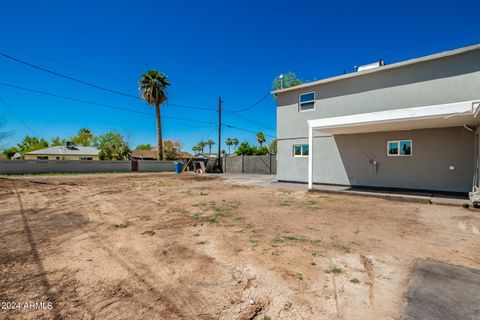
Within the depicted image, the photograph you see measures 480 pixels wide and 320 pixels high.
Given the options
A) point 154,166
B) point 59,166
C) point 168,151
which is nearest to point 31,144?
point 168,151

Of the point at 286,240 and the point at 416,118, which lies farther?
the point at 416,118

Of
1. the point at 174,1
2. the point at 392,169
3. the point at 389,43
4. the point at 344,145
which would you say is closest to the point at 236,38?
the point at 174,1

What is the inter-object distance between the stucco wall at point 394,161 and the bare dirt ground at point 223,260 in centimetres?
308

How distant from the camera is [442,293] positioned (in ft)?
8.34

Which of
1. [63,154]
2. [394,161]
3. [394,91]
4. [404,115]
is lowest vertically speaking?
[394,161]

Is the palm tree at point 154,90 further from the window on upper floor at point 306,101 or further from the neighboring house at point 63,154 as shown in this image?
the window on upper floor at point 306,101

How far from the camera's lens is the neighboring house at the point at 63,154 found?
36156mm

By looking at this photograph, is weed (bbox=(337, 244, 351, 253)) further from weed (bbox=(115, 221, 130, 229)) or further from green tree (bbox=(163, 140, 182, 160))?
green tree (bbox=(163, 140, 182, 160))

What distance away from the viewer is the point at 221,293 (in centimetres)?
260

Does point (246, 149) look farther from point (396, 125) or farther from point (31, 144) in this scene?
point (31, 144)

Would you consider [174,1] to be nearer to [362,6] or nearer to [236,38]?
[236,38]

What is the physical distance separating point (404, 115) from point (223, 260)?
802 centimetres

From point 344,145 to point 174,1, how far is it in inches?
449

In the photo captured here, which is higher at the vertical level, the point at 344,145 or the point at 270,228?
the point at 344,145
